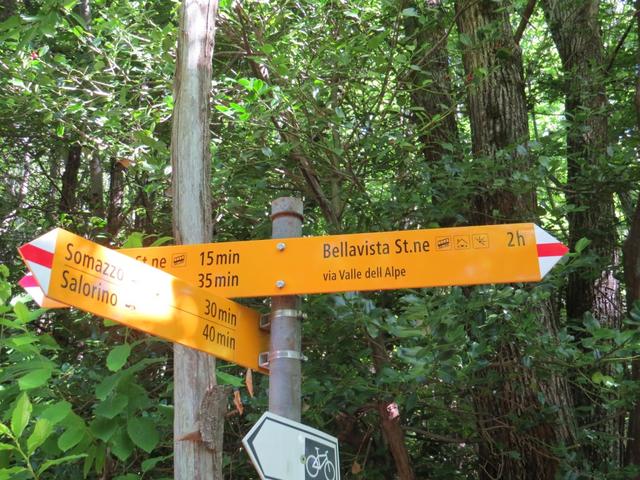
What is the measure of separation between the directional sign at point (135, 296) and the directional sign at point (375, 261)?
143 millimetres

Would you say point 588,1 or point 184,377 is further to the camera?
point 588,1

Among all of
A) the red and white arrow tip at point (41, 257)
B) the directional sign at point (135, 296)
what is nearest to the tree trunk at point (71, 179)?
the directional sign at point (135, 296)

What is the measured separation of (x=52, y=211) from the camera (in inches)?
312

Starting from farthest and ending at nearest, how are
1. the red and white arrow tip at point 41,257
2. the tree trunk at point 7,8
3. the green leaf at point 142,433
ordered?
the tree trunk at point 7,8, the green leaf at point 142,433, the red and white arrow tip at point 41,257

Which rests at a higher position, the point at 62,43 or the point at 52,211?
the point at 62,43

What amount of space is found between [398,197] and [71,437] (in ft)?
9.23

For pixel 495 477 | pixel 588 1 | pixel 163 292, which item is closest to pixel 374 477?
pixel 495 477

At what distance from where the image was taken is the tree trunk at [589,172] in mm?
5027

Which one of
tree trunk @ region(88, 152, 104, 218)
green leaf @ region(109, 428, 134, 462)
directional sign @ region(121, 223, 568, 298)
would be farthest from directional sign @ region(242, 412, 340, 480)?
tree trunk @ region(88, 152, 104, 218)

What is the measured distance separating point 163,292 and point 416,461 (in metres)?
3.58

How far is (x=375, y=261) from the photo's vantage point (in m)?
2.24

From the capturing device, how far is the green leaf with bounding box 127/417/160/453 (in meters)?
2.31

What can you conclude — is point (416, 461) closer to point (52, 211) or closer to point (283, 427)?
point (283, 427)

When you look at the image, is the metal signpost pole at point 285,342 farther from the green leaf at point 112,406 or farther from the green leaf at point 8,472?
the green leaf at point 8,472
